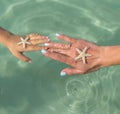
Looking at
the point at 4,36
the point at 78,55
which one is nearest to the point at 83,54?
the point at 78,55

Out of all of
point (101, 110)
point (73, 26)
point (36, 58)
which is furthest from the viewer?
point (73, 26)

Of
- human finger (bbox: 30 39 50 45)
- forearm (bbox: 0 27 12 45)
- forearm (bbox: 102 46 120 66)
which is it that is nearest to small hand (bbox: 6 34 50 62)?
human finger (bbox: 30 39 50 45)

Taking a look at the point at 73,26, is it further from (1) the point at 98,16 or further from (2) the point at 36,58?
(2) the point at 36,58

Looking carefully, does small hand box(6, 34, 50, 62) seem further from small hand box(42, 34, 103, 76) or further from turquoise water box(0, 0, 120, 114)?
turquoise water box(0, 0, 120, 114)

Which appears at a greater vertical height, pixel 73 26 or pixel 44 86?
pixel 73 26

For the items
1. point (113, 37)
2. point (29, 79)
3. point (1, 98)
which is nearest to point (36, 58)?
point (29, 79)

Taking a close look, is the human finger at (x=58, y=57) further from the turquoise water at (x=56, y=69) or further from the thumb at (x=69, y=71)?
the turquoise water at (x=56, y=69)

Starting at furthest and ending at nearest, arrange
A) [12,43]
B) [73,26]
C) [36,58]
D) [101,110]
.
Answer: [73,26] → [36,58] → [101,110] → [12,43]
